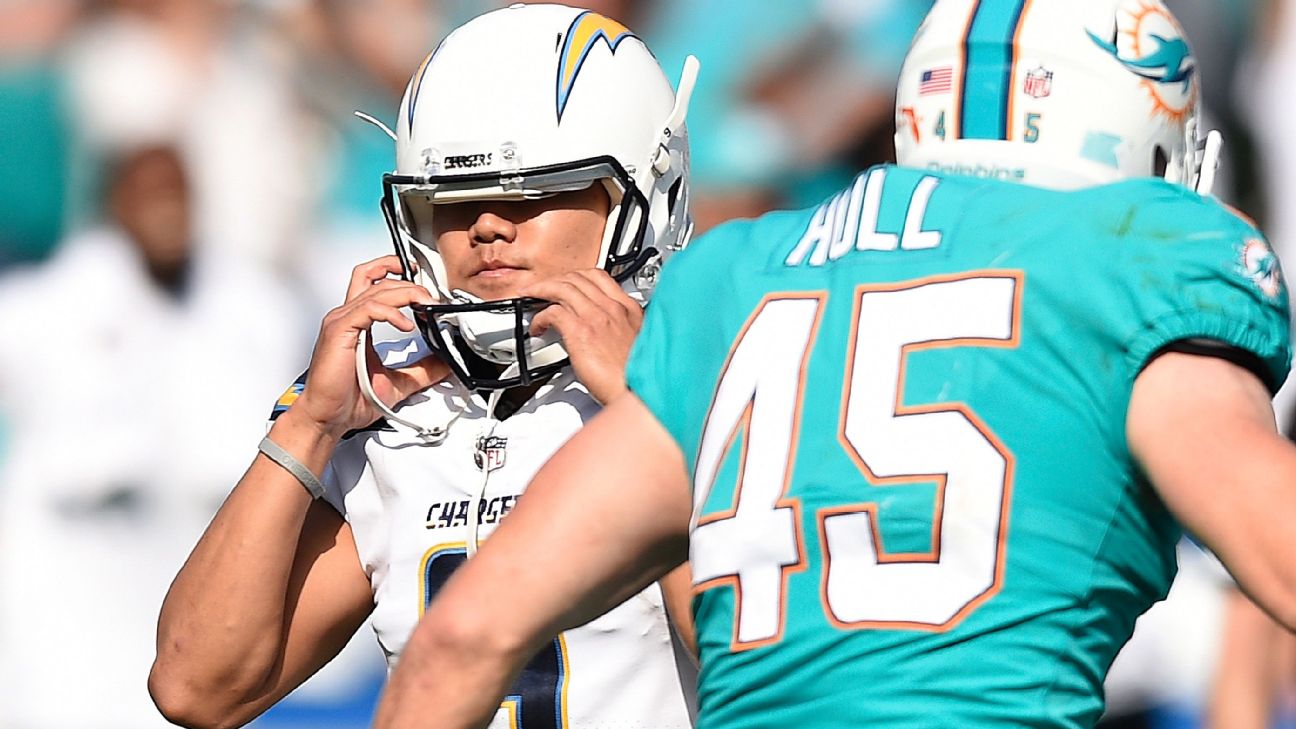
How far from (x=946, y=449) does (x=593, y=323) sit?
2.87 feet

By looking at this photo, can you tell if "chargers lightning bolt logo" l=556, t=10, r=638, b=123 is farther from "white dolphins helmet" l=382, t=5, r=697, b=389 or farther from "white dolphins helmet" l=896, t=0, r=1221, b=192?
"white dolphins helmet" l=896, t=0, r=1221, b=192

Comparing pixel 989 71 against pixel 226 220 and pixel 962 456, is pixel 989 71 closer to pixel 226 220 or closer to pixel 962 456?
pixel 962 456

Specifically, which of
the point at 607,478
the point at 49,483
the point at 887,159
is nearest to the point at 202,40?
the point at 49,483

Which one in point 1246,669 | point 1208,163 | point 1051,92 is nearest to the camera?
point 1051,92

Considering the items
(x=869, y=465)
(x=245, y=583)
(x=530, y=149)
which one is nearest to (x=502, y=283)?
(x=530, y=149)

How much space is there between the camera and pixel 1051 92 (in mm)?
1593

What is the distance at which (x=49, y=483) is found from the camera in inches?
172

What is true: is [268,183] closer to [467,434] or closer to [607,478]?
[467,434]

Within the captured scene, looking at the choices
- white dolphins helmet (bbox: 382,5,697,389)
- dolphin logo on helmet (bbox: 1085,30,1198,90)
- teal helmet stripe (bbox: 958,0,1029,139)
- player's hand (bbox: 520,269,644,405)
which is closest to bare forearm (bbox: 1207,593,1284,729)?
white dolphins helmet (bbox: 382,5,697,389)

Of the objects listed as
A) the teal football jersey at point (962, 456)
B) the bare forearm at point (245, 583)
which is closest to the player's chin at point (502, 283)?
the bare forearm at point (245, 583)

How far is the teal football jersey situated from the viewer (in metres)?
1.39

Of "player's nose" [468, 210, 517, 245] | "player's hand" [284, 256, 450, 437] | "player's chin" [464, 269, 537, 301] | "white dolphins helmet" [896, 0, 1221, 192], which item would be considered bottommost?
"player's hand" [284, 256, 450, 437]

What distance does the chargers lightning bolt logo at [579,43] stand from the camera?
2443 millimetres

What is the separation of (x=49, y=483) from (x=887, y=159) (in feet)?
6.80
